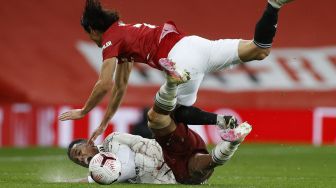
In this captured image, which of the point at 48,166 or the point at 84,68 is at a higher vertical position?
the point at 48,166

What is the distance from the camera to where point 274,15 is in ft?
34.9

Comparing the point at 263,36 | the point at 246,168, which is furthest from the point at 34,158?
the point at 263,36

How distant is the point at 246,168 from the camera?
14203mm

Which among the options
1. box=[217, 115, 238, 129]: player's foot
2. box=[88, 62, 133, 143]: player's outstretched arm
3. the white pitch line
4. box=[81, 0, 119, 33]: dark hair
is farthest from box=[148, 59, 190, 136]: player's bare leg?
the white pitch line

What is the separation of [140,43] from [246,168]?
147 inches

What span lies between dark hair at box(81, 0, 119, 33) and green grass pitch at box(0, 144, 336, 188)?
169cm

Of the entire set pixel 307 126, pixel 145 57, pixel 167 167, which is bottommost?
pixel 307 126

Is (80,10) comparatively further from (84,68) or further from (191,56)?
(191,56)

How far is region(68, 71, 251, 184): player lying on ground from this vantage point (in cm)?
1073

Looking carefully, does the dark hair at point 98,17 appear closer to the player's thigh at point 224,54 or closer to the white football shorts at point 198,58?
the white football shorts at point 198,58

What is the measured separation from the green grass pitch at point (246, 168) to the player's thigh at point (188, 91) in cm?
90

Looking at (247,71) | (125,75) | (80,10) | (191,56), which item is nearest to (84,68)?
(80,10)

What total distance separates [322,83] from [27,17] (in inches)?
229

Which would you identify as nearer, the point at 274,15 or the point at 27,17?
the point at 274,15
